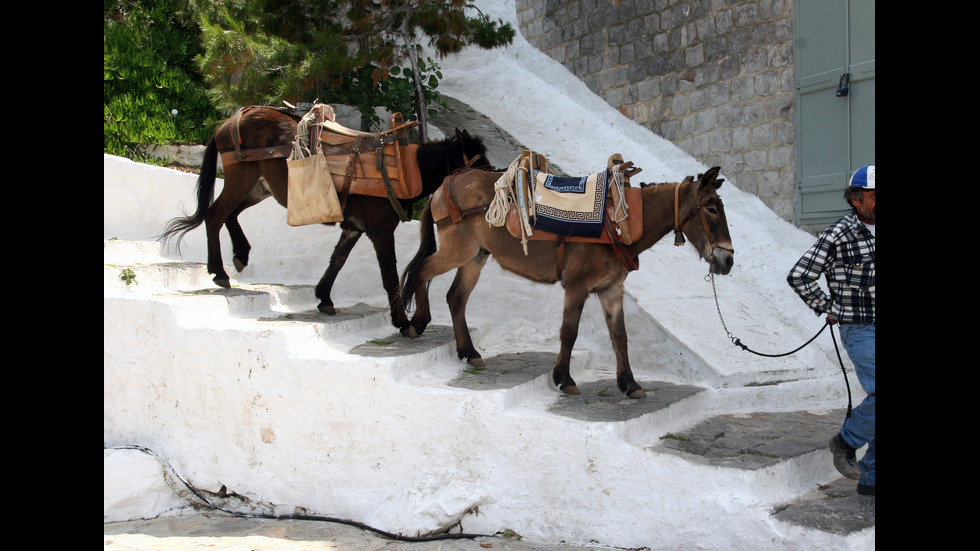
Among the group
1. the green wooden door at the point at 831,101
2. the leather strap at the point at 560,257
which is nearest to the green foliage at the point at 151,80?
the leather strap at the point at 560,257

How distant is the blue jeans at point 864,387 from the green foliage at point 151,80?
737 centimetres

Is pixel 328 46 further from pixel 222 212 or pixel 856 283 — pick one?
pixel 856 283

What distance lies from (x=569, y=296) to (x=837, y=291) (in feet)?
5.04

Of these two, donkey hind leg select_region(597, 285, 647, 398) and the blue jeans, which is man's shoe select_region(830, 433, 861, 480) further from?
donkey hind leg select_region(597, 285, 647, 398)

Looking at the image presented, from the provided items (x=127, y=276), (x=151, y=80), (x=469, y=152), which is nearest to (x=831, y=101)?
(x=469, y=152)

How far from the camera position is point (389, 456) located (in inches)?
169

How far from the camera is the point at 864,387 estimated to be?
331cm

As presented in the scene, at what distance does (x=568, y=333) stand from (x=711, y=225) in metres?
1.03

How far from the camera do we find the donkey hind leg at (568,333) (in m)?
4.43

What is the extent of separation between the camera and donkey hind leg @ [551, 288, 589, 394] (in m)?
4.43

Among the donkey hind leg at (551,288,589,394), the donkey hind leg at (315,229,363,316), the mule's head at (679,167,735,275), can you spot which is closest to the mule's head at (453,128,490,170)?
the donkey hind leg at (315,229,363,316)

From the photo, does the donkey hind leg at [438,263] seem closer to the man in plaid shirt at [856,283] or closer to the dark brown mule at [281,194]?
the dark brown mule at [281,194]
